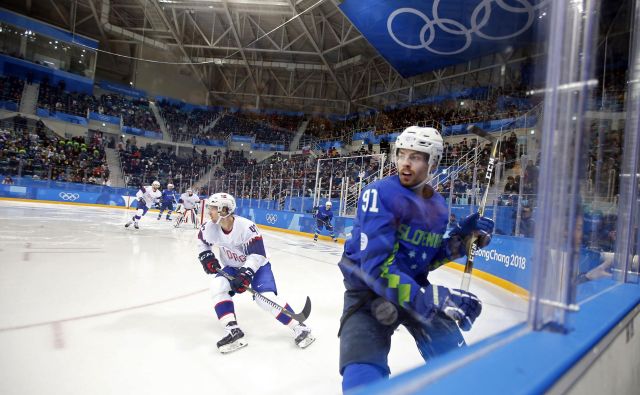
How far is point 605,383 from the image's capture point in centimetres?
99

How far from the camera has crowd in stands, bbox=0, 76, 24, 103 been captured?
17953mm

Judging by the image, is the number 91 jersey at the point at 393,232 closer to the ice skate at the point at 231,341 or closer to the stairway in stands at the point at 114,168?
the ice skate at the point at 231,341

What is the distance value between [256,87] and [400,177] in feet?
78.8

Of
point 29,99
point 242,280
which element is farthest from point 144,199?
point 29,99

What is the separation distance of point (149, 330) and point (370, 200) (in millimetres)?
2185

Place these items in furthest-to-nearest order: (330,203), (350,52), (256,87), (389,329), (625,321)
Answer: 1. (256,87)
2. (350,52)
3. (330,203)
4. (389,329)
5. (625,321)

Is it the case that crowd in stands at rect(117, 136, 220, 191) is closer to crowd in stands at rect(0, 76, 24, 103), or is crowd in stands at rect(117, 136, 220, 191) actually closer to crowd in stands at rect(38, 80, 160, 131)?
crowd in stands at rect(38, 80, 160, 131)

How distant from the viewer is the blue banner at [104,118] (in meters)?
20.5

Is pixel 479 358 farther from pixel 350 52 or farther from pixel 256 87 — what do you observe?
pixel 256 87

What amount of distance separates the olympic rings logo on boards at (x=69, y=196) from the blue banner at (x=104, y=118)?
8118 millimetres

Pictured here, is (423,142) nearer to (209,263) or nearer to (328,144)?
(209,263)

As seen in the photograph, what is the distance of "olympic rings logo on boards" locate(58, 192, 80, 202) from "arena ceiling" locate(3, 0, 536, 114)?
927 centimetres

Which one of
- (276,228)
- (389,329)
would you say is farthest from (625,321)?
(276,228)

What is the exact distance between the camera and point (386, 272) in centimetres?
122
